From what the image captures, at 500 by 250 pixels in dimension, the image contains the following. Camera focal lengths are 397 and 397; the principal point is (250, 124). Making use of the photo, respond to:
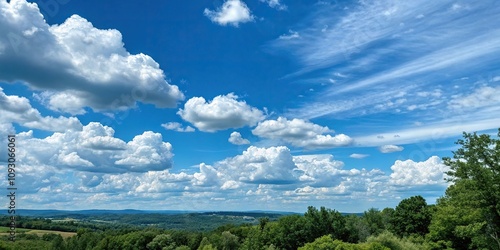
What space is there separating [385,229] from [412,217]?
7.03 meters

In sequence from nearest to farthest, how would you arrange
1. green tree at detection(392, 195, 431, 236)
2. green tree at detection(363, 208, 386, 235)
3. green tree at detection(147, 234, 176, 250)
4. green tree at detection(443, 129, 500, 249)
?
green tree at detection(443, 129, 500, 249)
green tree at detection(392, 195, 431, 236)
green tree at detection(363, 208, 386, 235)
green tree at detection(147, 234, 176, 250)

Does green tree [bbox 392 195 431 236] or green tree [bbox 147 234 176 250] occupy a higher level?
green tree [bbox 392 195 431 236]

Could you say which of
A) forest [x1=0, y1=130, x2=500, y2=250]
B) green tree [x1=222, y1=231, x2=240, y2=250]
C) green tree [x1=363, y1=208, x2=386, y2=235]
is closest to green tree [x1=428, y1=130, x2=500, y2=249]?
forest [x1=0, y1=130, x2=500, y2=250]

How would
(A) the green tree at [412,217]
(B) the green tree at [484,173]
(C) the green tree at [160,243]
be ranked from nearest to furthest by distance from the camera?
(B) the green tree at [484,173], (A) the green tree at [412,217], (C) the green tree at [160,243]

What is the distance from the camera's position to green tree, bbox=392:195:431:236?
82.0 meters

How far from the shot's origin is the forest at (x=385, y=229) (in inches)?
1687

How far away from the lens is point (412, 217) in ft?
270

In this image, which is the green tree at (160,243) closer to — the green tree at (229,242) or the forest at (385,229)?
the forest at (385,229)

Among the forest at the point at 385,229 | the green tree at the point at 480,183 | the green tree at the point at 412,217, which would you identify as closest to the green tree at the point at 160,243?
the forest at the point at 385,229

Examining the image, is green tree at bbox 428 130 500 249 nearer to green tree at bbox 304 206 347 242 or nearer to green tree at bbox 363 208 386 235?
green tree at bbox 304 206 347 242

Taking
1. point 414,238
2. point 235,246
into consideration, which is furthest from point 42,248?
point 414,238

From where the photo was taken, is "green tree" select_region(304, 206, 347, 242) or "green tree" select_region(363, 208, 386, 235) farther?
"green tree" select_region(363, 208, 386, 235)

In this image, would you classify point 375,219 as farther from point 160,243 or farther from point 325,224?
point 160,243

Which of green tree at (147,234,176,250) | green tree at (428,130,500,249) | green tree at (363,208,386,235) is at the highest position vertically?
green tree at (428,130,500,249)
